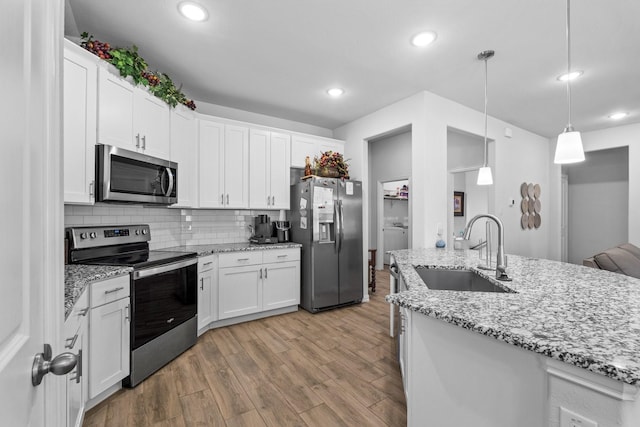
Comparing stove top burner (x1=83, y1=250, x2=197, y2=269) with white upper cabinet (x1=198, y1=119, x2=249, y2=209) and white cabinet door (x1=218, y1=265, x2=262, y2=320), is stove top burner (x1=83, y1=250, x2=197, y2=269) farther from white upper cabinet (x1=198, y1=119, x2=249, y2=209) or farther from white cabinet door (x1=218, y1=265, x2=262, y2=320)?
white upper cabinet (x1=198, y1=119, x2=249, y2=209)

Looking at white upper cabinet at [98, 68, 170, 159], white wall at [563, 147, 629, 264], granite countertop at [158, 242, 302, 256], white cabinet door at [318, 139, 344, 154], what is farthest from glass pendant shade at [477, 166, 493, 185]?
white wall at [563, 147, 629, 264]

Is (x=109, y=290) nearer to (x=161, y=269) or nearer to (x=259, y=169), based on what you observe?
(x=161, y=269)

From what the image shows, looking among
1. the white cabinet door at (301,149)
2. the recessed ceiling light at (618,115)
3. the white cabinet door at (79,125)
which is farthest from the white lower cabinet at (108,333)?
the recessed ceiling light at (618,115)

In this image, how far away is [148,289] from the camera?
212 centimetres

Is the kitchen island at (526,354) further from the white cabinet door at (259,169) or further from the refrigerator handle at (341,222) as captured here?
the white cabinet door at (259,169)

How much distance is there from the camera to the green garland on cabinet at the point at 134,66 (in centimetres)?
206

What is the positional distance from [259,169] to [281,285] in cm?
148

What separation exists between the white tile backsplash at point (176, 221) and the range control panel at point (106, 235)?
134 millimetres

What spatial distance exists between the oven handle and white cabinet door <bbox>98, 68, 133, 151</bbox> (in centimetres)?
101

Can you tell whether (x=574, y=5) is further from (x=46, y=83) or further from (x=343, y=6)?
(x=46, y=83)

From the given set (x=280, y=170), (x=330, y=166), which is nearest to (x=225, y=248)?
(x=280, y=170)

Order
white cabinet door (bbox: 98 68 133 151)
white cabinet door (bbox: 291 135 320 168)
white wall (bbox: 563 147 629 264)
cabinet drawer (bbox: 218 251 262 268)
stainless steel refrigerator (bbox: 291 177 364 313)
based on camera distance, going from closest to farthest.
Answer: white cabinet door (bbox: 98 68 133 151), cabinet drawer (bbox: 218 251 262 268), stainless steel refrigerator (bbox: 291 177 364 313), white cabinet door (bbox: 291 135 320 168), white wall (bbox: 563 147 629 264)

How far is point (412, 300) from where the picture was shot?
121cm

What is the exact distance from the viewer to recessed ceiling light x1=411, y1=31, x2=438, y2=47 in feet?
7.27
